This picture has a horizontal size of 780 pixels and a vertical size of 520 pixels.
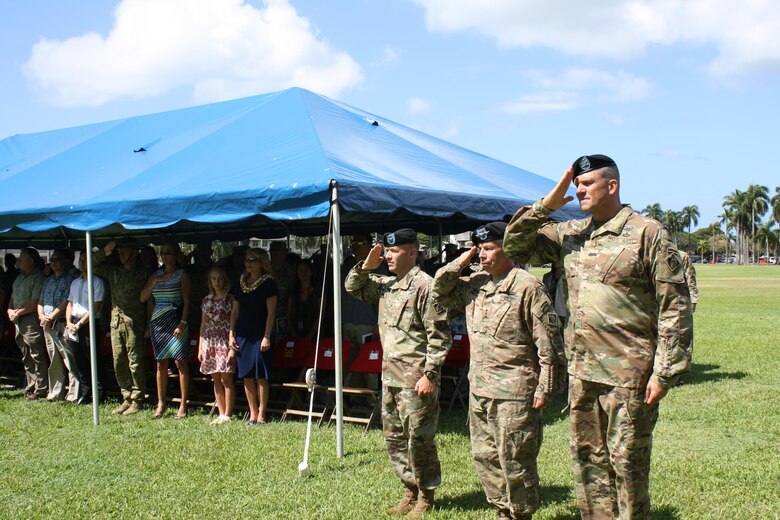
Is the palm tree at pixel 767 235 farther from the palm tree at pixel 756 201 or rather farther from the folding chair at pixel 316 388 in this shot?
the folding chair at pixel 316 388

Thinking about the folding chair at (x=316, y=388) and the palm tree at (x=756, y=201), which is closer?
the folding chair at (x=316, y=388)

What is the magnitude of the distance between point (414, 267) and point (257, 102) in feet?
18.7

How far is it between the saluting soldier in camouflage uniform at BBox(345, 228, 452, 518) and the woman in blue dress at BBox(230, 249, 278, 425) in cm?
281

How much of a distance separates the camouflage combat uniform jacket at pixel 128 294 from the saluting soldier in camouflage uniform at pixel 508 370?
17.2ft

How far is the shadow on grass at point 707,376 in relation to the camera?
31.6 feet

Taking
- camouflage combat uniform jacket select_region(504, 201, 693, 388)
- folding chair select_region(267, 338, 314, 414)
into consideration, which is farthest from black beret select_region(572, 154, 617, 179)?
folding chair select_region(267, 338, 314, 414)

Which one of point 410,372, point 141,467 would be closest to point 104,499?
point 141,467

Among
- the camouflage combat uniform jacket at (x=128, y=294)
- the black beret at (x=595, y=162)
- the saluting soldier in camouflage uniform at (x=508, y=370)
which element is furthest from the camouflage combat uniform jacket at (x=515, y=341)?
the camouflage combat uniform jacket at (x=128, y=294)

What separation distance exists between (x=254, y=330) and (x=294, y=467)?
2.08 meters

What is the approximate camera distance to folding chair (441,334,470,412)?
26.1 feet

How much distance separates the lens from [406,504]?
4.86 meters

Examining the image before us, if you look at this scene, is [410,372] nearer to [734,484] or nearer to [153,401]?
[734,484]

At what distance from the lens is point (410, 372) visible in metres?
4.77

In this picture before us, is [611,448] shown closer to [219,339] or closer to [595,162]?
[595,162]
